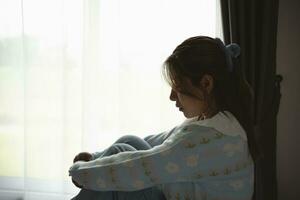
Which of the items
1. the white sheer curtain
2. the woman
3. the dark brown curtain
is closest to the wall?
the dark brown curtain

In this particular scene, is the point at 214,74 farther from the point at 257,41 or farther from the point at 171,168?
the point at 257,41

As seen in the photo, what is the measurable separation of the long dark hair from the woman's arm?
87mm

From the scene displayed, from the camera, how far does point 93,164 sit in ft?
3.00

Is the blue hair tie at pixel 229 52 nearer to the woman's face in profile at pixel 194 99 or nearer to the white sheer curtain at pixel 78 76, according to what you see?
the woman's face in profile at pixel 194 99

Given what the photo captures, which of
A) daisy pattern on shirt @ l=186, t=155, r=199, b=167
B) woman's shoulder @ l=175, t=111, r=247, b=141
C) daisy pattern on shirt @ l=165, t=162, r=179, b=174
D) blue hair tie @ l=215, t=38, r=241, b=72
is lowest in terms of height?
daisy pattern on shirt @ l=165, t=162, r=179, b=174

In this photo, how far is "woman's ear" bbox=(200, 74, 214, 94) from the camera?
90cm

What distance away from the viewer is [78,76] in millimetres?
1734

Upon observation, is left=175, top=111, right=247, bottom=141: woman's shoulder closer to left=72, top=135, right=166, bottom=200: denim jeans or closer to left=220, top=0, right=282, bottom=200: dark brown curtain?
left=72, top=135, right=166, bottom=200: denim jeans

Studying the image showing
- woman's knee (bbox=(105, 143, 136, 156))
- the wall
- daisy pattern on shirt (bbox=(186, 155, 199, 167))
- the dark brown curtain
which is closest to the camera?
daisy pattern on shirt (bbox=(186, 155, 199, 167))

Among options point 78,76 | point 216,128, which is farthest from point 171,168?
point 78,76

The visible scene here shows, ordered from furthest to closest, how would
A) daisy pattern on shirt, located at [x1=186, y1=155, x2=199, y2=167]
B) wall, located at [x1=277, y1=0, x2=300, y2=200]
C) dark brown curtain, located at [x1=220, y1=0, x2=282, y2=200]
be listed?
wall, located at [x1=277, y1=0, x2=300, y2=200]
dark brown curtain, located at [x1=220, y1=0, x2=282, y2=200]
daisy pattern on shirt, located at [x1=186, y1=155, x2=199, y2=167]

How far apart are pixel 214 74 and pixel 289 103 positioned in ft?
2.95

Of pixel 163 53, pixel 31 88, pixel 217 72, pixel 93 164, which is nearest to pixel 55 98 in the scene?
pixel 31 88

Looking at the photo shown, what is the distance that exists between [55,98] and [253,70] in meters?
0.94
